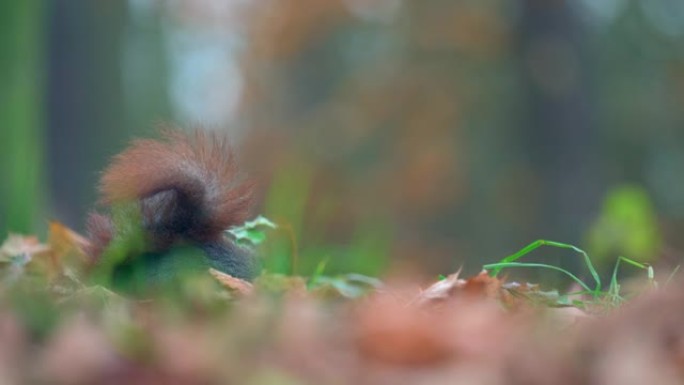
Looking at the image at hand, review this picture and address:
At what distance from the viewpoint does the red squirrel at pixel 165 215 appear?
85.2 inches

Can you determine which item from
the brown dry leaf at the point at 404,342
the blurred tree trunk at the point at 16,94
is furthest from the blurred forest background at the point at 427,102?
the brown dry leaf at the point at 404,342

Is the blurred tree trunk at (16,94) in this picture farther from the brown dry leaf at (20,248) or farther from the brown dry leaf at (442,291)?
the brown dry leaf at (442,291)

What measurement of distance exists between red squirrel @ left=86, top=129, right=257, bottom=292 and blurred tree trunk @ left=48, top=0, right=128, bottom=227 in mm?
7754

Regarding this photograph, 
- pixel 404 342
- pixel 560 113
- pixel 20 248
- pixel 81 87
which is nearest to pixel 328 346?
pixel 404 342

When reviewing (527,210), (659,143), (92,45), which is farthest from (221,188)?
(659,143)

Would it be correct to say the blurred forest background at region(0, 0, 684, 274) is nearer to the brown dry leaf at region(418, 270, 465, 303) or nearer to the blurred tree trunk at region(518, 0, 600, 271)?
the blurred tree trunk at region(518, 0, 600, 271)

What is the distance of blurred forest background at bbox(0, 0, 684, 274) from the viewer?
10461 mm

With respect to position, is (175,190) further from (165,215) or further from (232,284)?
(232,284)

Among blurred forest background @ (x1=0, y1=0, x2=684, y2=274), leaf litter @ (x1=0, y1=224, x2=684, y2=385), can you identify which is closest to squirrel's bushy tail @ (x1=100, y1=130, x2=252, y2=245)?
leaf litter @ (x1=0, y1=224, x2=684, y2=385)

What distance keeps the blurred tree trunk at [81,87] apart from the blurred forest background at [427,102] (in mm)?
16

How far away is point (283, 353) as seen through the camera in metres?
1.11

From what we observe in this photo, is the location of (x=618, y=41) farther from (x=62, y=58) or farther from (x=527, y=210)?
(x=62, y=58)

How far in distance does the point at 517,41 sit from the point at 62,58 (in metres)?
5.67

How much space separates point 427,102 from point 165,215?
1382 cm
